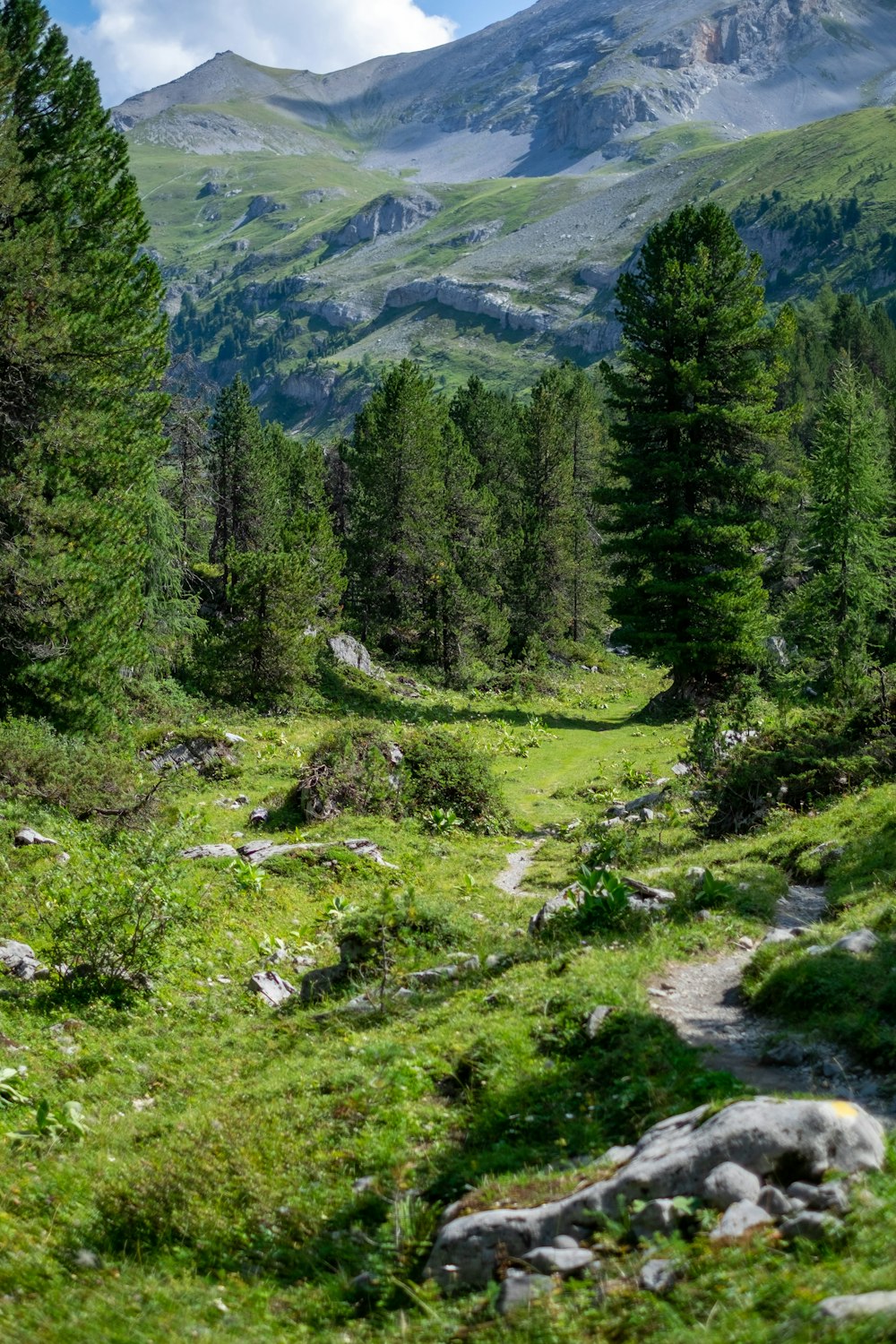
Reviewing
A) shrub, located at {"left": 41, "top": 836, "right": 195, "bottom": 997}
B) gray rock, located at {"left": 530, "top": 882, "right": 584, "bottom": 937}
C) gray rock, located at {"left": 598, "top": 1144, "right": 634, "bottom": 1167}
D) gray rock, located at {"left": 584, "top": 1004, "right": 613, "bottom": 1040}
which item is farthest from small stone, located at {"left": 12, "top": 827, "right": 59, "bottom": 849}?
gray rock, located at {"left": 598, "top": 1144, "right": 634, "bottom": 1167}

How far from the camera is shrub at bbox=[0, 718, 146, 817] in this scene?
58.2ft

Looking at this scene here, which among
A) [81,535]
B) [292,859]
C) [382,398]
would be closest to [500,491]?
[382,398]

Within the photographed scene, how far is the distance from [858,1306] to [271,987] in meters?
9.00

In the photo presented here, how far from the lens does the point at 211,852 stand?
17.6 metres

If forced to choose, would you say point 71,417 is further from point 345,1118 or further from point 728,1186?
point 728,1186

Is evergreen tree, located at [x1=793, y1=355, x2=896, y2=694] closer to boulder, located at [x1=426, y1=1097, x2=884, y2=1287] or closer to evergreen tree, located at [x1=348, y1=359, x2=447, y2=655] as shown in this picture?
evergreen tree, located at [x1=348, y1=359, x2=447, y2=655]

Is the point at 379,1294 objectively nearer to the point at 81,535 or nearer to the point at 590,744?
the point at 81,535

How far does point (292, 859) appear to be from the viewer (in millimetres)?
17062

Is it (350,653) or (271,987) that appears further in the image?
(350,653)

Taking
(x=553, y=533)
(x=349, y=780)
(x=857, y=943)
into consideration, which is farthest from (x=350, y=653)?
(x=857, y=943)

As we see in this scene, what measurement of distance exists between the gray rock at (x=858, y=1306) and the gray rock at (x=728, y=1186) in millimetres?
1097

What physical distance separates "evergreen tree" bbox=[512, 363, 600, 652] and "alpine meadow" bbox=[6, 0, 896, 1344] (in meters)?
4.66

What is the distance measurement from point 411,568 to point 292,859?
94.3 ft

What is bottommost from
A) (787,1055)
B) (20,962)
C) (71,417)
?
(787,1055)
